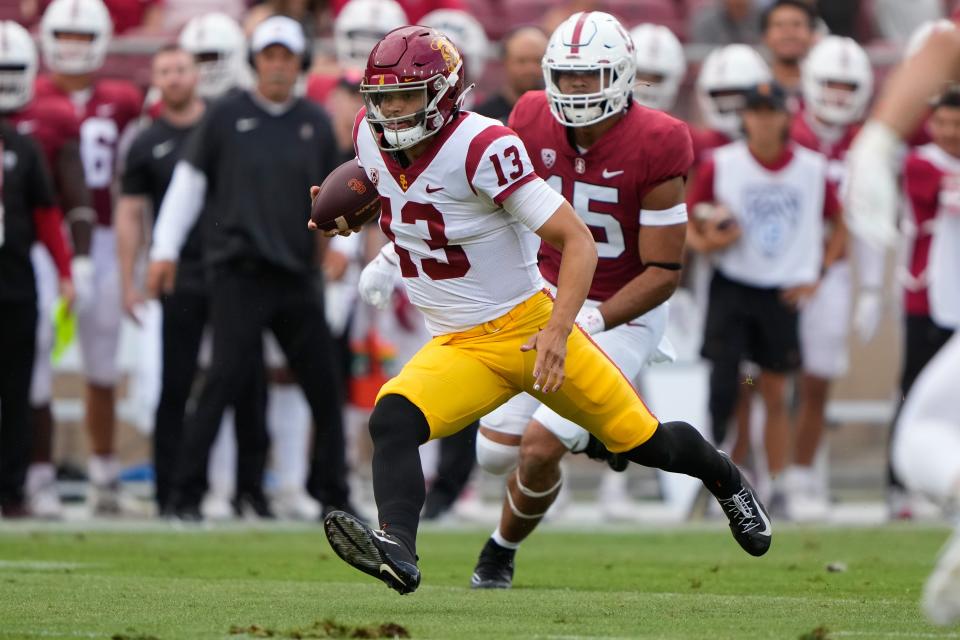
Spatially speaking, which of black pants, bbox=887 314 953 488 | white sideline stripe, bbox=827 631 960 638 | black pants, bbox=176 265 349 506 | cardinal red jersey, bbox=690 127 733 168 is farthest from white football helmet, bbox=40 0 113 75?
white sideline stripe, bbox=827 631 960 638

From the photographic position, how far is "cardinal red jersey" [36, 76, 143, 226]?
9914mm

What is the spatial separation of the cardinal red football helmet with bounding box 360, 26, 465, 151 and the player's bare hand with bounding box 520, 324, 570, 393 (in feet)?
2.33

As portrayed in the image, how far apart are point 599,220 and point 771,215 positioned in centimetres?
367

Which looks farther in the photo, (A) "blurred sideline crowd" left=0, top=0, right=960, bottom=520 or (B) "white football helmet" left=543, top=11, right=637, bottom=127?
(A) "blurred sideline crowd" left=0, top=0, right=960, bottom=520

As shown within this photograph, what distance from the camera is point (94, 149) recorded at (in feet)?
32.6

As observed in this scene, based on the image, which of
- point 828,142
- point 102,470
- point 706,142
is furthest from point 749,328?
point 102,470

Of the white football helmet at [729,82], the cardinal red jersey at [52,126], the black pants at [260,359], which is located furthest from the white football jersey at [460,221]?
the white football helmet at [729,82]

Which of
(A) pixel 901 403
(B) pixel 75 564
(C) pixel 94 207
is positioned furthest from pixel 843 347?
(B) pixel 75 564

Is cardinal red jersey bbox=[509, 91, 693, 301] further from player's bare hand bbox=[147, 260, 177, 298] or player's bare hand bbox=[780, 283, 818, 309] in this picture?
player's bare hand bbox=[780, 283, 818, 309]

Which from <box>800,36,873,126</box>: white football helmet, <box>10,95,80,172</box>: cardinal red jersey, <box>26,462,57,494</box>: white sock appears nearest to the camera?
<box>26,462,57,494</box>: white sock

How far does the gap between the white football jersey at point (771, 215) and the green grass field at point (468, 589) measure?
5.25 feet

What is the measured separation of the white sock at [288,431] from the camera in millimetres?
9602

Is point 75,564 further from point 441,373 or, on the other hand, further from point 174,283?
point 174,283

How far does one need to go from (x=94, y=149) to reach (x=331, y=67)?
5.53 ft
